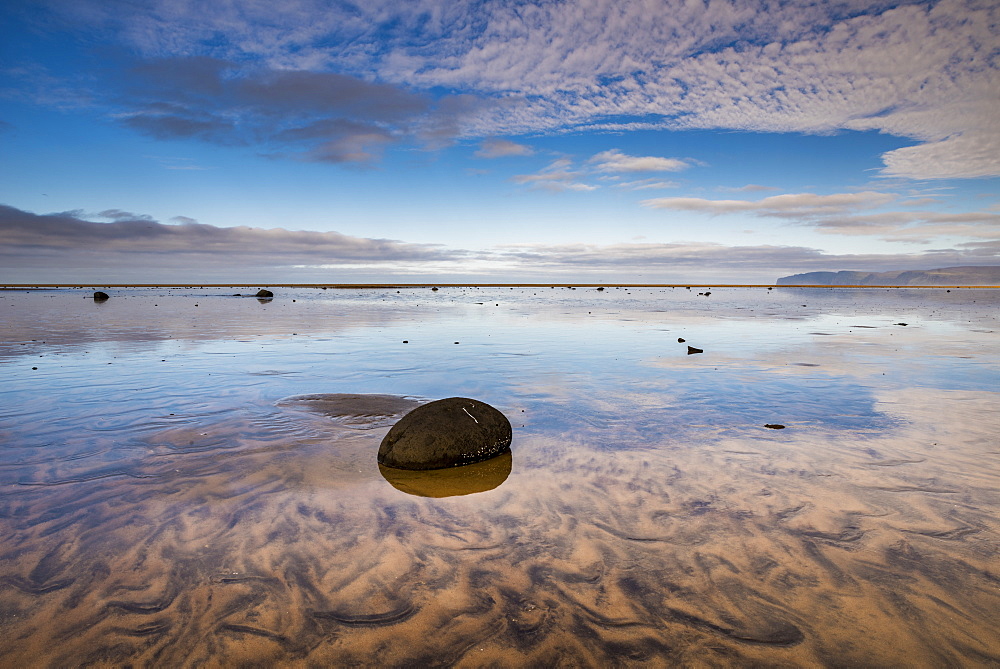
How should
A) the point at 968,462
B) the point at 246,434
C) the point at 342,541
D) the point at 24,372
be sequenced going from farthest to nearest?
the point at 24,372 < the point at 246,434 < the point at 968,462 < the point at 342,541

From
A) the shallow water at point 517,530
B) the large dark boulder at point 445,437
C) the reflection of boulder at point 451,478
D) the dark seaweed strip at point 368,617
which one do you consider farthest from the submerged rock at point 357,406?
the dark seaweed strip at point 368,617

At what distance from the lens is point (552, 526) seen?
5.50 m

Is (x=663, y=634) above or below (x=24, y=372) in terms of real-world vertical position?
above

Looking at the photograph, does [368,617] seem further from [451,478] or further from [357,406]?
[357,406]

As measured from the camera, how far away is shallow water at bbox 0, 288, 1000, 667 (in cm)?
374

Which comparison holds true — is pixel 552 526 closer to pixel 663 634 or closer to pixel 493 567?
pixel 493 567

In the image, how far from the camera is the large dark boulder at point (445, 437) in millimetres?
7395

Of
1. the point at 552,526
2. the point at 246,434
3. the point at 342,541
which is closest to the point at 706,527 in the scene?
the point at 552,526

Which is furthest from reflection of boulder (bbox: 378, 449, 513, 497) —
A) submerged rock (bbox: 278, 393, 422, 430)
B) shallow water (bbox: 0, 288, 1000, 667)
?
submerged rock (bbox: 278, 393, 422, 430)

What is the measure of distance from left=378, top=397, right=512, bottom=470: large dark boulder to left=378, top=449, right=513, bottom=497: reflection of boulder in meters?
0.12

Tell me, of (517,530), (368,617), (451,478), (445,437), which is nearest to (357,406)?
(445,437)

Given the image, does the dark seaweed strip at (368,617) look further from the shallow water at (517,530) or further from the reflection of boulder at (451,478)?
the reflection of boulder at (451,478)

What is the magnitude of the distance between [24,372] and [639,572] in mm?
16783

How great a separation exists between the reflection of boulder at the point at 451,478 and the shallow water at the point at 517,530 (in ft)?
0.22
